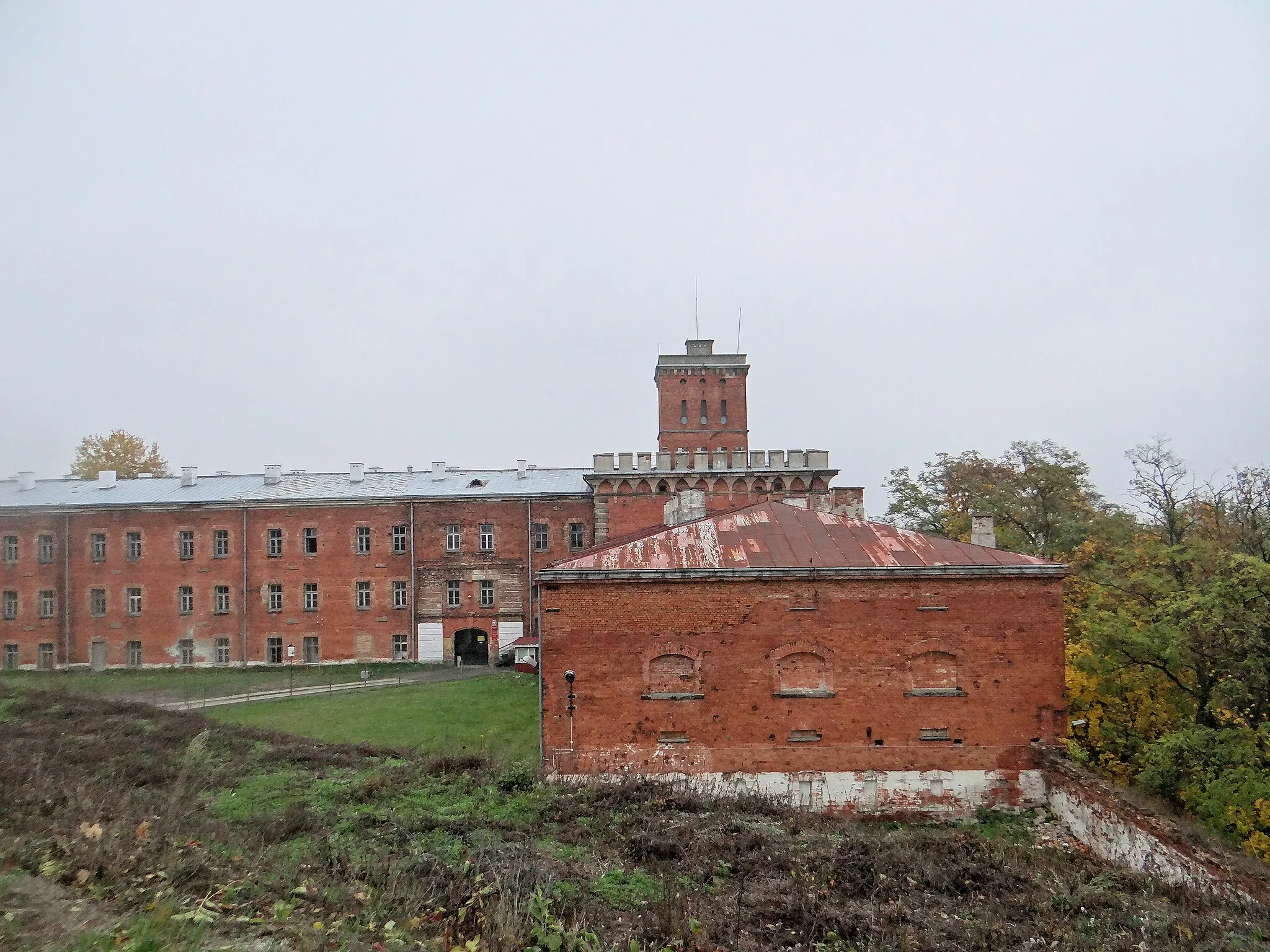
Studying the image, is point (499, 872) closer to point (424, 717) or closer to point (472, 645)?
point (424, 717)

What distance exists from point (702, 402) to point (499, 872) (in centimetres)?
2927

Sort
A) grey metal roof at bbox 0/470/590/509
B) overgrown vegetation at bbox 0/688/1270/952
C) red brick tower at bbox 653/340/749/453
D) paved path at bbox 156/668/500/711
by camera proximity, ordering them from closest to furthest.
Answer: overgrown vegetation at bbox 0/688/1270/952 → paved path at bbox 156/668/500/711 → grey metal roof at bbox 0/470/590/509 → red brick tower at bbox 653/340/749/453

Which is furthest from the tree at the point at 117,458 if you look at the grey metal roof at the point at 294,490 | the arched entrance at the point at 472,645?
the arched entrance at the point at 472,645

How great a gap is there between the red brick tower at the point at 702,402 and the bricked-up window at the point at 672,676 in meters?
21.8

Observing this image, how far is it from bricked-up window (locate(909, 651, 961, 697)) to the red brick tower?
21708 millimetres

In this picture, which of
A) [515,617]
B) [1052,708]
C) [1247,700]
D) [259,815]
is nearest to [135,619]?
[515,617]

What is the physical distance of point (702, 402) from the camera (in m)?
36.2

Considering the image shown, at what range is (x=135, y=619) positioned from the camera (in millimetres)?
34188

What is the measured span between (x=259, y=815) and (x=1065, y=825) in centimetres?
1327

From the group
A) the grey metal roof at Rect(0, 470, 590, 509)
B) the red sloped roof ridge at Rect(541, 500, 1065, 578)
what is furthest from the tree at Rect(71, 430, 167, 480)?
the red sloped roof ridge at Rect(541, 500, 1065, 578)

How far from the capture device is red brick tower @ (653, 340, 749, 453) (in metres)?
35.9

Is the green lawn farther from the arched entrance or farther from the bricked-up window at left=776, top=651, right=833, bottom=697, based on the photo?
the arched entrance

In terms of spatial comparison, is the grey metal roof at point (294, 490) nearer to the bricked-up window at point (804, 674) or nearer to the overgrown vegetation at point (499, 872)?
the bricked-up window at point (804, 674)

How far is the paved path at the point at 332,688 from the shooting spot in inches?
932
